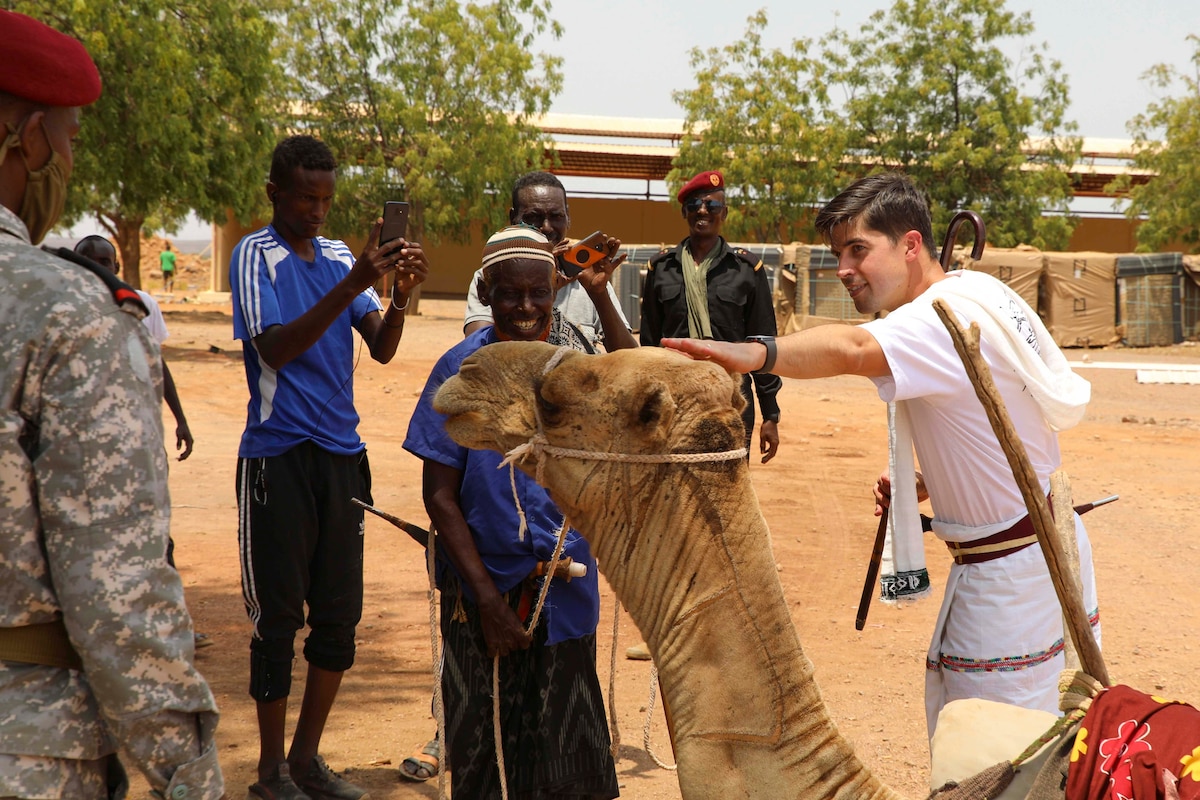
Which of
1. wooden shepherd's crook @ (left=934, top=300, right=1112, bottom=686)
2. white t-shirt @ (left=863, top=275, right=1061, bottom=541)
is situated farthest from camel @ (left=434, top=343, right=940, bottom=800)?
white t-shirt @ (left=863, top=275, right=1061, bottom=541)

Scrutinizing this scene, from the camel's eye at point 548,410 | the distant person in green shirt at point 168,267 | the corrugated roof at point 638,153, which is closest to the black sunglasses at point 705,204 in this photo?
the camel's eye at point 548,410

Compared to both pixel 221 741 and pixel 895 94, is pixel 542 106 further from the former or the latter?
pixel 221 741

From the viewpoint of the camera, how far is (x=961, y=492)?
120 inches

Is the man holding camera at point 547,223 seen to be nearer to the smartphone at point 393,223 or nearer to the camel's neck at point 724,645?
the smartphone at point 393,223

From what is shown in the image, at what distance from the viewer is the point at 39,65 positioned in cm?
198

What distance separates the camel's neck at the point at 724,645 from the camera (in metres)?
2.18

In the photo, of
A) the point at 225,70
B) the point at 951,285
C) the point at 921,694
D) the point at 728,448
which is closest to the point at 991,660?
the point at 951,285

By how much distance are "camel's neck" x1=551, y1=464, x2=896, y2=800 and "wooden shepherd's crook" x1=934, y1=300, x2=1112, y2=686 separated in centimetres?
50

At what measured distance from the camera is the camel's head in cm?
226

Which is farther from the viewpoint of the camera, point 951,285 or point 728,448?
point 951,285

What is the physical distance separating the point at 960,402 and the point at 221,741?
393 cm

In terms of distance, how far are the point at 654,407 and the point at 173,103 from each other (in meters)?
18.8

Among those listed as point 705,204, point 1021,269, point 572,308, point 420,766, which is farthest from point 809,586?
point 1021,269

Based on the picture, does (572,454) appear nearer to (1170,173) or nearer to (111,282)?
(111,282)
